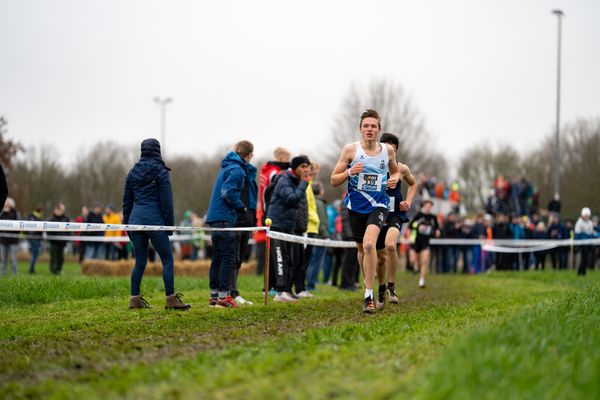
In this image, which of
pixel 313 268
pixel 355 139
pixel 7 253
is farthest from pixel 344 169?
pixel 355 139

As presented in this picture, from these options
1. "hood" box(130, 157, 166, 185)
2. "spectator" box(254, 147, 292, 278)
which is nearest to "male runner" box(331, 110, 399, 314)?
"hood" box(130, 157, 166, 185)

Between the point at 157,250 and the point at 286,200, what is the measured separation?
2.76 meters

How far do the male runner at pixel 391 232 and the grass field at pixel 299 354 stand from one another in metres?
1.19

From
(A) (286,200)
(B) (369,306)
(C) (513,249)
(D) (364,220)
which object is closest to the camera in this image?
(B) (369,306)

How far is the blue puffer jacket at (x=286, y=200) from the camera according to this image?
12.8 m

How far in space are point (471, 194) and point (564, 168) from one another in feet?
47.9

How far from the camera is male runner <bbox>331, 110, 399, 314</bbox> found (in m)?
10.5

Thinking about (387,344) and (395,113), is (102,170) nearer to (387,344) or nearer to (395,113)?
(395,113)

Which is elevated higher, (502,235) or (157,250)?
(157,250)

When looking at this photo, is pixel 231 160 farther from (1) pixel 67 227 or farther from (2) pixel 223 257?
(1) pixel 67 227

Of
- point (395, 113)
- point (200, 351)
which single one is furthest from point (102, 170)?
point (200, 351)

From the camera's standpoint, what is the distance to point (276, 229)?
1338cm

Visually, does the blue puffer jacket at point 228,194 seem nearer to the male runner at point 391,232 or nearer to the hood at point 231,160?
the hood at point 231,160

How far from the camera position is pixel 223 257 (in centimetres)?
1152
